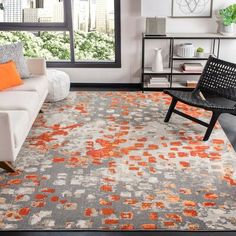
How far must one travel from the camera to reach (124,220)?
9.80ft

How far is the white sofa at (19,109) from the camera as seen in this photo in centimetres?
342

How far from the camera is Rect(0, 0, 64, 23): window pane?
19.4ft

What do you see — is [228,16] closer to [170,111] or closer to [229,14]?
[229,14]

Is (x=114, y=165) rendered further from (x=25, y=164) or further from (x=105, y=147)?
(x=25, y=164)

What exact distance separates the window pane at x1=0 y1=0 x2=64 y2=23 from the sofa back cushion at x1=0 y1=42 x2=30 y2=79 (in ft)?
4.06

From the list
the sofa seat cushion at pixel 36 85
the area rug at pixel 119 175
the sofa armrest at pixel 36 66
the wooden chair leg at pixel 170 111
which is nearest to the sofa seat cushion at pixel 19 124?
the area rug at pixel 119 175

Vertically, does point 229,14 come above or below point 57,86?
above

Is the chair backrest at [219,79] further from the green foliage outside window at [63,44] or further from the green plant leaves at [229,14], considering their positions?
the green foliage outside window at [63,44]

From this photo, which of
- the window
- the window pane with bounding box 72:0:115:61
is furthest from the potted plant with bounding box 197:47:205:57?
the window pane with bounding box 72:0:115:61

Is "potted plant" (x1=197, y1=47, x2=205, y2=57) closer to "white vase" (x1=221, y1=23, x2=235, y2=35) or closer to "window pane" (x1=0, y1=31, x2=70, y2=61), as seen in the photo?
"white vase" (x1=221, y1=23, x2=235, y2=35)

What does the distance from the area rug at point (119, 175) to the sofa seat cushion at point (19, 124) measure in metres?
0.25

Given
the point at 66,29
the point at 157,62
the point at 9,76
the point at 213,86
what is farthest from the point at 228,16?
the point at 9,76

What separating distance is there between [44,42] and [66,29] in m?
0.47

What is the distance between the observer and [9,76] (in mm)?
4559
